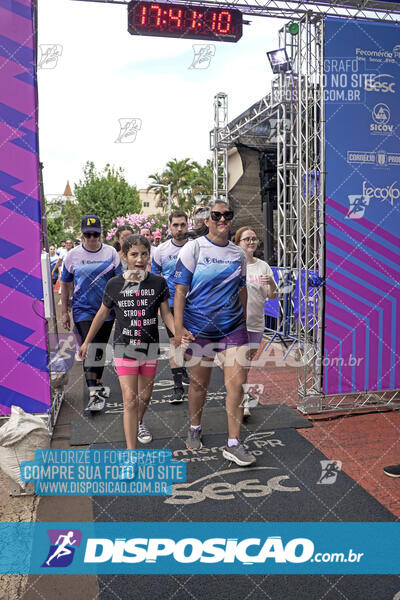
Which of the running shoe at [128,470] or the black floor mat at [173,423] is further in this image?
the black floor mat at [173,423]

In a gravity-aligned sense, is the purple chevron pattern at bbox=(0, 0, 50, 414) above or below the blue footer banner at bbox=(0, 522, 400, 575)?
above

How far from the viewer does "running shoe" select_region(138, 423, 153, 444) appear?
4.57 meters

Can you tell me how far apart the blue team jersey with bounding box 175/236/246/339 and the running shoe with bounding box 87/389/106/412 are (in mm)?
1801

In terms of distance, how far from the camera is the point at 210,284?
4098 mm

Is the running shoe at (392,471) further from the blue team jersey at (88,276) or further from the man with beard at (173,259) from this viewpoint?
the blue team jersey at (88,276)

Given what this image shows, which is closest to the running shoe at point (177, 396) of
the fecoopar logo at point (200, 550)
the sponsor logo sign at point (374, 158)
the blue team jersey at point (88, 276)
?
the blue team jersey at point (88, 276)

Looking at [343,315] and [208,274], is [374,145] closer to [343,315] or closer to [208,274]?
[343,315]

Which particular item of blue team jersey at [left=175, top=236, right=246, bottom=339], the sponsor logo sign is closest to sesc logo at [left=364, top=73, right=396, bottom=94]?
the sponsor logo sign

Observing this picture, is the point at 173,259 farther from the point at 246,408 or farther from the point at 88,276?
the point at 246,408

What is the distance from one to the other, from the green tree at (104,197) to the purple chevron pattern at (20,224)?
38.5 meters

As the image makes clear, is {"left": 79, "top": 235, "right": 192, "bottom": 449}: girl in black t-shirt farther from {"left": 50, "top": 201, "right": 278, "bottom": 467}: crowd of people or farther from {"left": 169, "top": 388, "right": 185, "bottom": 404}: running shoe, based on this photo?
{"left": 169, "top": 388, "right": 185, "bottom": 404}: running shoe

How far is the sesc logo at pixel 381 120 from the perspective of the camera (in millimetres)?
5305

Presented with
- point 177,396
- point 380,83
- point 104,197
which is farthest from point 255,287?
point 104,197

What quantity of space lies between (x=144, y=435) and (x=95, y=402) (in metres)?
1.09
